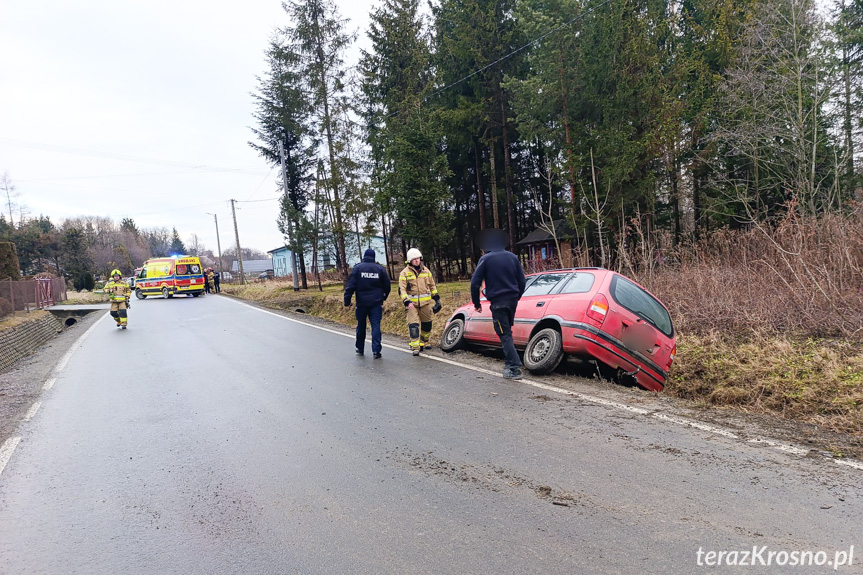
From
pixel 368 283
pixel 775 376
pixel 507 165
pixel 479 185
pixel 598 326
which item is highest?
pixel 507 165

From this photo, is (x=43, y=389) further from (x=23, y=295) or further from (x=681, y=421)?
(x=23, y=295)

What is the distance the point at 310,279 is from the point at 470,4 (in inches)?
993

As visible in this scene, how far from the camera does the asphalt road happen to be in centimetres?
277

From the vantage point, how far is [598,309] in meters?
6.38

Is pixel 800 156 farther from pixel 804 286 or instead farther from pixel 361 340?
pixel 361 340

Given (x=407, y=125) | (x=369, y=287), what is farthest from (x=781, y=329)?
(x=407, y=125)

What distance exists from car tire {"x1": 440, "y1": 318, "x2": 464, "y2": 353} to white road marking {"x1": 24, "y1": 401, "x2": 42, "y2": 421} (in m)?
5.76

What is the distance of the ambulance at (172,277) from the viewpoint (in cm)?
3244

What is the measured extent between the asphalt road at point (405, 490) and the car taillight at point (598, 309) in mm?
1185

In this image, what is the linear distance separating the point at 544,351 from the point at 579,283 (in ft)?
3.39

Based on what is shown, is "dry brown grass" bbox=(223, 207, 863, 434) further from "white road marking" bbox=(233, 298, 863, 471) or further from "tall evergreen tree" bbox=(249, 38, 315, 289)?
"tall evergreen tree" bbox=(249, 38, 315, 289)

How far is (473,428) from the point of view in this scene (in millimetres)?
4816

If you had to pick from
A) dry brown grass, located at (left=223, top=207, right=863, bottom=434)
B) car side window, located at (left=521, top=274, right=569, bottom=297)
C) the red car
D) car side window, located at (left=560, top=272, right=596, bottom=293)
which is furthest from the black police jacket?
car side window, located at (left=560, top=272, right=596, bottom=293)

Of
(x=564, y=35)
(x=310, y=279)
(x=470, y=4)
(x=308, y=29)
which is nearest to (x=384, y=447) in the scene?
(x=564, y=35)
